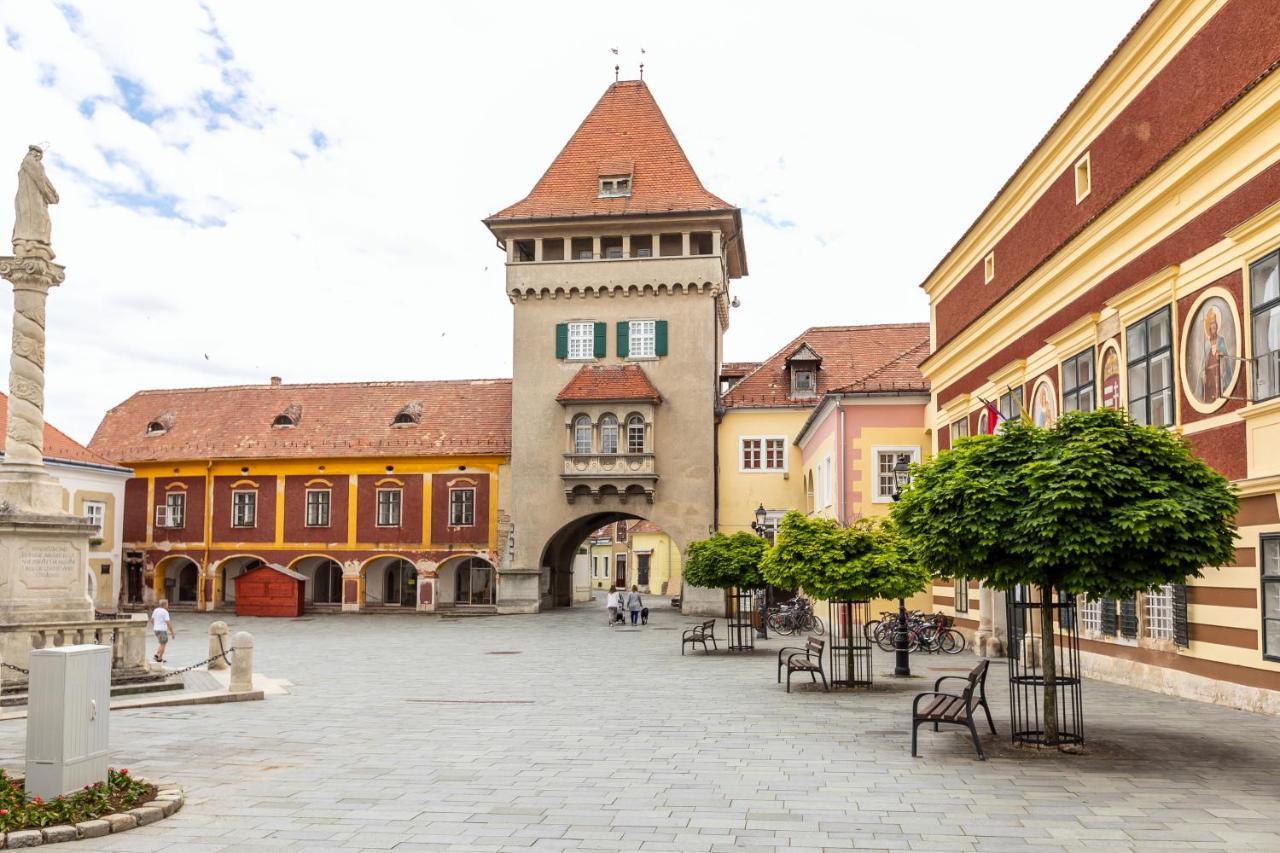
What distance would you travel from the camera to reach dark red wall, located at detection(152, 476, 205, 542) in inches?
2007

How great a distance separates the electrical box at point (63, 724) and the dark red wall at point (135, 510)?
45798mm

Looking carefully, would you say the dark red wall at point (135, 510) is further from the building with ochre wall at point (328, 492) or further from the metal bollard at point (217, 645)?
the metal bollard at point (217, 645)

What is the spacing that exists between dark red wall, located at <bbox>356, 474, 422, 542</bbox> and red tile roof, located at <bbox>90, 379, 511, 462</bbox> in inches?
45.5

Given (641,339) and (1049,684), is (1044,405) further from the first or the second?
(641,339)

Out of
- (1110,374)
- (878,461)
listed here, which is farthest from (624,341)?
(1110,374)

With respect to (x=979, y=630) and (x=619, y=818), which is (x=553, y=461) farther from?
(x=619, y=818)

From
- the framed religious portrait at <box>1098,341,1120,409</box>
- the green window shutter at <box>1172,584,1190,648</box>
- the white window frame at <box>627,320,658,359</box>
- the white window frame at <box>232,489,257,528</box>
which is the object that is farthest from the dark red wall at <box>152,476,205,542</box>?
the green window shutter at <box>1172,584,1190,648</box>

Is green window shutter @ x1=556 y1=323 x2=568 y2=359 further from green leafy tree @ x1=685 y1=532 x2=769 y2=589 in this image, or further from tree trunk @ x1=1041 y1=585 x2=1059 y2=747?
tree trunk @ x1=1041 y1=585 x2=1059 y2=747

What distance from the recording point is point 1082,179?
19969 mm

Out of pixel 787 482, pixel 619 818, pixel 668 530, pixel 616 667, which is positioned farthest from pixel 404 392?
pixel 619 818

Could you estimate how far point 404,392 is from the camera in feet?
173

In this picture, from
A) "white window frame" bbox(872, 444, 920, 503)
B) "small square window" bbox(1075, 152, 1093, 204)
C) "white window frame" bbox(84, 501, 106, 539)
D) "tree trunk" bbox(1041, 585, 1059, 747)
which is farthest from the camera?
"white window frame" bbox(84, 501, 106, 539)

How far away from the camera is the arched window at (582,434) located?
45.5 m

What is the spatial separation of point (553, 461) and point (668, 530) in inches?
215
